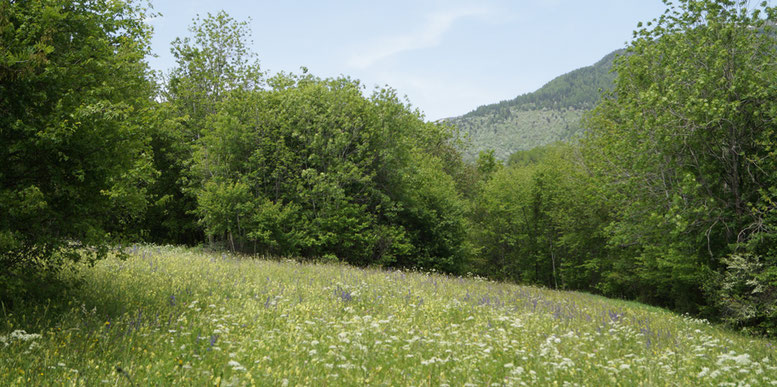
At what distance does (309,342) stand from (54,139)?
4097 mm

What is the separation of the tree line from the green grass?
1137 millimetres

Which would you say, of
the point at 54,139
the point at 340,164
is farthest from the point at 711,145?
the point at 54,139

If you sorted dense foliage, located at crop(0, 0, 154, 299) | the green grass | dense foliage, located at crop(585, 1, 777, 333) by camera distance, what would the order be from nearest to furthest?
the green grass, dense foliage, located at crop(0, 0, 154, 299), dense foliage, located at crop(585, 1, 777, 333)

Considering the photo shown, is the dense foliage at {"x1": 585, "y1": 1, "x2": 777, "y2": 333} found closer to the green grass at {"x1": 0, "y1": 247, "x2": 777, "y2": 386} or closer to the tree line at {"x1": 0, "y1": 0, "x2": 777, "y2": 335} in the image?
the tree line at {"x1": 0, "y1": 0, "x2": 777, "y2": 335}

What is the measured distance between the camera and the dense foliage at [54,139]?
17.7 ft

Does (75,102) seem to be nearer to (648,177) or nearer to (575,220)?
(648,177)

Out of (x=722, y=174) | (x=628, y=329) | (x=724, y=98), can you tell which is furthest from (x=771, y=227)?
(x=628, y=329)

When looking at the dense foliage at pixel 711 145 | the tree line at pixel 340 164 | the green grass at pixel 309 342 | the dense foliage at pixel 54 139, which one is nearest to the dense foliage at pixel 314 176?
the tree line at pixel 340 164

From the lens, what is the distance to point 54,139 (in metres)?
5.32

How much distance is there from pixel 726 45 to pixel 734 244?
23.0ft

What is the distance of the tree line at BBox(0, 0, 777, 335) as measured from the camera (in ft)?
19.1

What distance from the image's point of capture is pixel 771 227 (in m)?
13.0

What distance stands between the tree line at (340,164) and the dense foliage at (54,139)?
28 millimetres

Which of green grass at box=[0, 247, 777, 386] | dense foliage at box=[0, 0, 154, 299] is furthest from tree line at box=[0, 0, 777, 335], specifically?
green grass at box=[0, 247, 777, 386]
